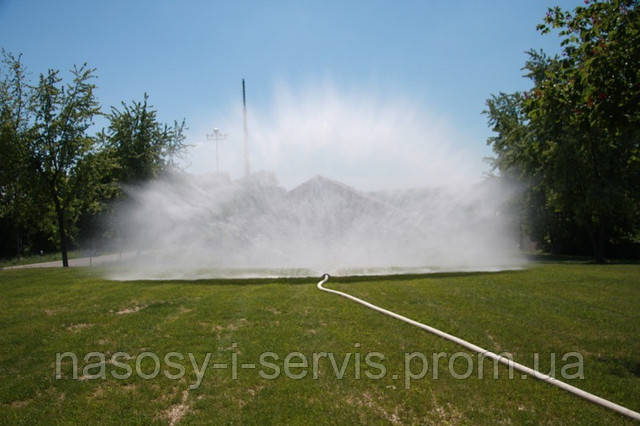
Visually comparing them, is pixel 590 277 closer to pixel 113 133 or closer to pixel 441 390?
pixel 441 390

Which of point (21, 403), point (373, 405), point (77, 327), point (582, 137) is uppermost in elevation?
point (582, 137)

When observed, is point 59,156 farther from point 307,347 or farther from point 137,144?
point 307,347

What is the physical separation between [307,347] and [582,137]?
24.6 meters

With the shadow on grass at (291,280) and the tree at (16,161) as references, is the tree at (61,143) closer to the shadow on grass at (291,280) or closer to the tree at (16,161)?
the tree at (16,161)

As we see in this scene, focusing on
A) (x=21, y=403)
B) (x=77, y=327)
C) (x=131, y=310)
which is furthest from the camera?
(x=131, y=310)

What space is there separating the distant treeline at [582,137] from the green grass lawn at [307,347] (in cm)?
433

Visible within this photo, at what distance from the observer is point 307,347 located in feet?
19.5

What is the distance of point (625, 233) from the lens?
28.9 metres

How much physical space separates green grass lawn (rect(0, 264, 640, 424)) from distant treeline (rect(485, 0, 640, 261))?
4332 millimetres

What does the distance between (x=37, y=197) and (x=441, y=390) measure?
24.2m

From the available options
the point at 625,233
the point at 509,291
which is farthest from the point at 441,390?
the point at 625,233

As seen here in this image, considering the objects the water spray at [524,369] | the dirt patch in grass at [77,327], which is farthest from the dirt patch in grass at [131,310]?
the water spray at [524,369]

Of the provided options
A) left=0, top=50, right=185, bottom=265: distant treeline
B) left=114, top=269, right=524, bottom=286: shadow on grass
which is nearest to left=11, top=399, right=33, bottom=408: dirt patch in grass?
left=114, top=269, right=524, bottom=286: shadow on grass

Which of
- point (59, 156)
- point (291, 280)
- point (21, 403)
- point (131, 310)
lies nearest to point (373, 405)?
point (21, 403)
